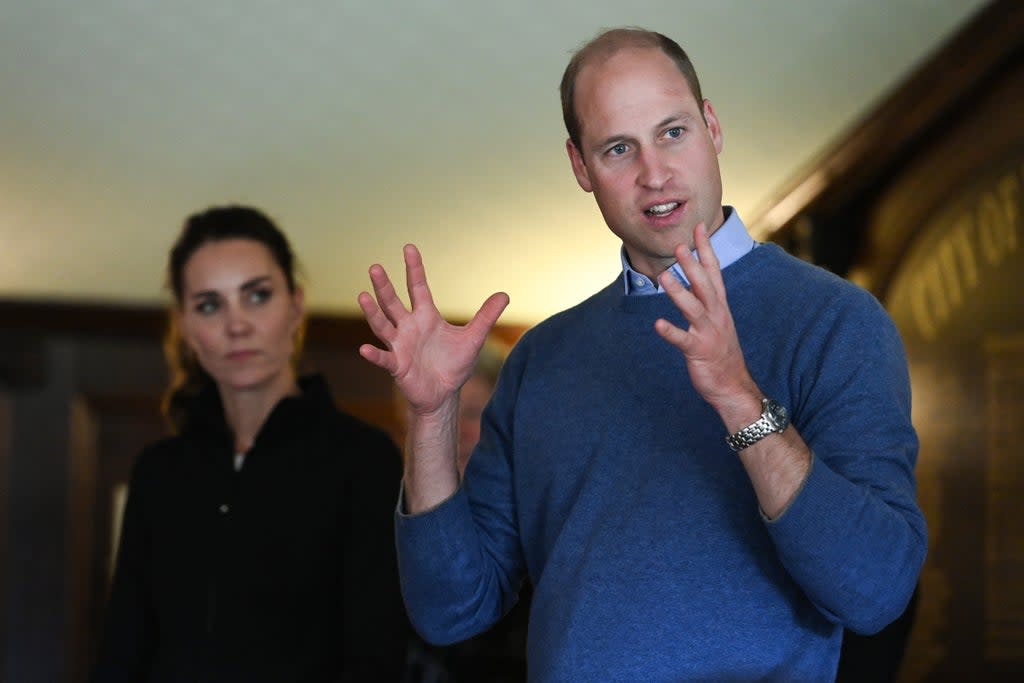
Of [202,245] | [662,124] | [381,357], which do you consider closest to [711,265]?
[662,124]

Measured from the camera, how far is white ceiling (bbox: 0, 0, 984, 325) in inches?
123

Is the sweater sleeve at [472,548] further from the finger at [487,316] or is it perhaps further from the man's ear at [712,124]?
the man's ear at [712,124]

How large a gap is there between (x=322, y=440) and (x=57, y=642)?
8.04ft

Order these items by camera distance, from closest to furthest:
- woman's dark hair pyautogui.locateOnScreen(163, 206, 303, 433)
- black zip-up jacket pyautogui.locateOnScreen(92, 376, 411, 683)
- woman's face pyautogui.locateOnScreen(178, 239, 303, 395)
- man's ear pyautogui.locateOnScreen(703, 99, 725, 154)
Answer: man's ear pyautogui.locateOnScreen(703, 99, 725, 154)
black zip-up jacket pyautogui.locateOnScreen(92, 376, 411, 683)
woman's face pyautogui.locateOnScreen(178, 239, 303, 395)
woman's dark hair pyautogui.locateOnScreen(163, 206, 303, 433)

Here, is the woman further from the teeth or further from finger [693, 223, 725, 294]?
finger [693, 223, 725, 294]

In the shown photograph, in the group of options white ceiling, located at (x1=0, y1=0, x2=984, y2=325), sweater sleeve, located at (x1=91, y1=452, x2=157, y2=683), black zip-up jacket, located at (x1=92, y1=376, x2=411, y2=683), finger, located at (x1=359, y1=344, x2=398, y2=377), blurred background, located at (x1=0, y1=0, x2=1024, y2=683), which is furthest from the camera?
white ceiling, located at (x1=0, y1=0, x2=984, y2=325)

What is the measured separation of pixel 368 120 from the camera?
3508mm

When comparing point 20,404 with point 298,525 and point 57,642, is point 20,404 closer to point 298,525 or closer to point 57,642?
point 57,642

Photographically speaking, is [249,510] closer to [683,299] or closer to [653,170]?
[653,170]

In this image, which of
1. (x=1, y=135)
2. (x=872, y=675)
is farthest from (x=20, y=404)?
(x=872, y=675)

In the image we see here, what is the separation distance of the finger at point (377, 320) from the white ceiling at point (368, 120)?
1.89 meters

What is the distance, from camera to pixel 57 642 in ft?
13.8

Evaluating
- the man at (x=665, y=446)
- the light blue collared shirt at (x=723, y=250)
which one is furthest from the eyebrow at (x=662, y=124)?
the light blue collared shirt at (x=723, y=250)

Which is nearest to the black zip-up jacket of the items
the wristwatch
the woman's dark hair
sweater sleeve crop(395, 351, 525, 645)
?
the woman's dark hair
